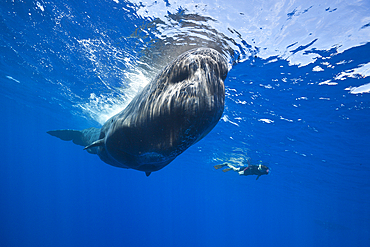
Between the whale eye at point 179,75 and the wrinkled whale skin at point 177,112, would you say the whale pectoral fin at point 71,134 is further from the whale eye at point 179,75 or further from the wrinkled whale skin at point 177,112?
the whale eye at point 179,75

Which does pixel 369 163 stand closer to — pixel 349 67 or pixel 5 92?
pixel 349 67

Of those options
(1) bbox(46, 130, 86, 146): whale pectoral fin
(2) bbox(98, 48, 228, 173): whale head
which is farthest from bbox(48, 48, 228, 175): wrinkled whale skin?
(1) bbox(46, 130, 86, 146): whale pectoral fin

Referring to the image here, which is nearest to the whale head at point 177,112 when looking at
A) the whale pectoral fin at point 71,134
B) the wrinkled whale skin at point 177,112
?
the wrinkled whale skin at point 177,112

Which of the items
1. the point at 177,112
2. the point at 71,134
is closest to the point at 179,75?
the point at 177,112

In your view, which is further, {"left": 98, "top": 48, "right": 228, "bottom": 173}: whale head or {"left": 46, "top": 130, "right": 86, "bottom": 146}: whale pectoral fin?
{"left": 46, "top": 130, "right": 86, "bottom": 146}: whale pectoral fin

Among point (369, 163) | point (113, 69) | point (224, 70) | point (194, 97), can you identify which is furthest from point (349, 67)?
point (369, 163)

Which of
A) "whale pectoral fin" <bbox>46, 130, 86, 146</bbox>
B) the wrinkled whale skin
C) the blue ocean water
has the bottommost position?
the wrinkled whale skin

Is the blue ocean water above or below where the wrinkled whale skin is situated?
above

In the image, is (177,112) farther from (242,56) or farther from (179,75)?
(242,56)

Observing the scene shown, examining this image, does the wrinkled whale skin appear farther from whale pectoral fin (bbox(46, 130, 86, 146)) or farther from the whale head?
whale pectoral fin (bbox(46, 130, 86, 146))

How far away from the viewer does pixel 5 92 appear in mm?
23953

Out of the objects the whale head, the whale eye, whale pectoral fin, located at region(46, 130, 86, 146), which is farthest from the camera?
whale pectoral fin, located at region(46, 130, 86, 146)

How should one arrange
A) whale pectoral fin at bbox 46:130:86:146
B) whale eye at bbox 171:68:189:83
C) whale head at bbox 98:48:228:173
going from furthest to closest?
whale pectoral fin at bbox 46:130:86:146, whale eye at bbox 171:68:189:83, whale head at bbox 98:48:228:173

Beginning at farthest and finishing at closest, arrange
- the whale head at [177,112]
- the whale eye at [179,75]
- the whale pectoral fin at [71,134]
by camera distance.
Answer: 1. the whale pectoral fin at [71,134]
2. the whale eye at [179,75]
3. the whale head at [177,112]
